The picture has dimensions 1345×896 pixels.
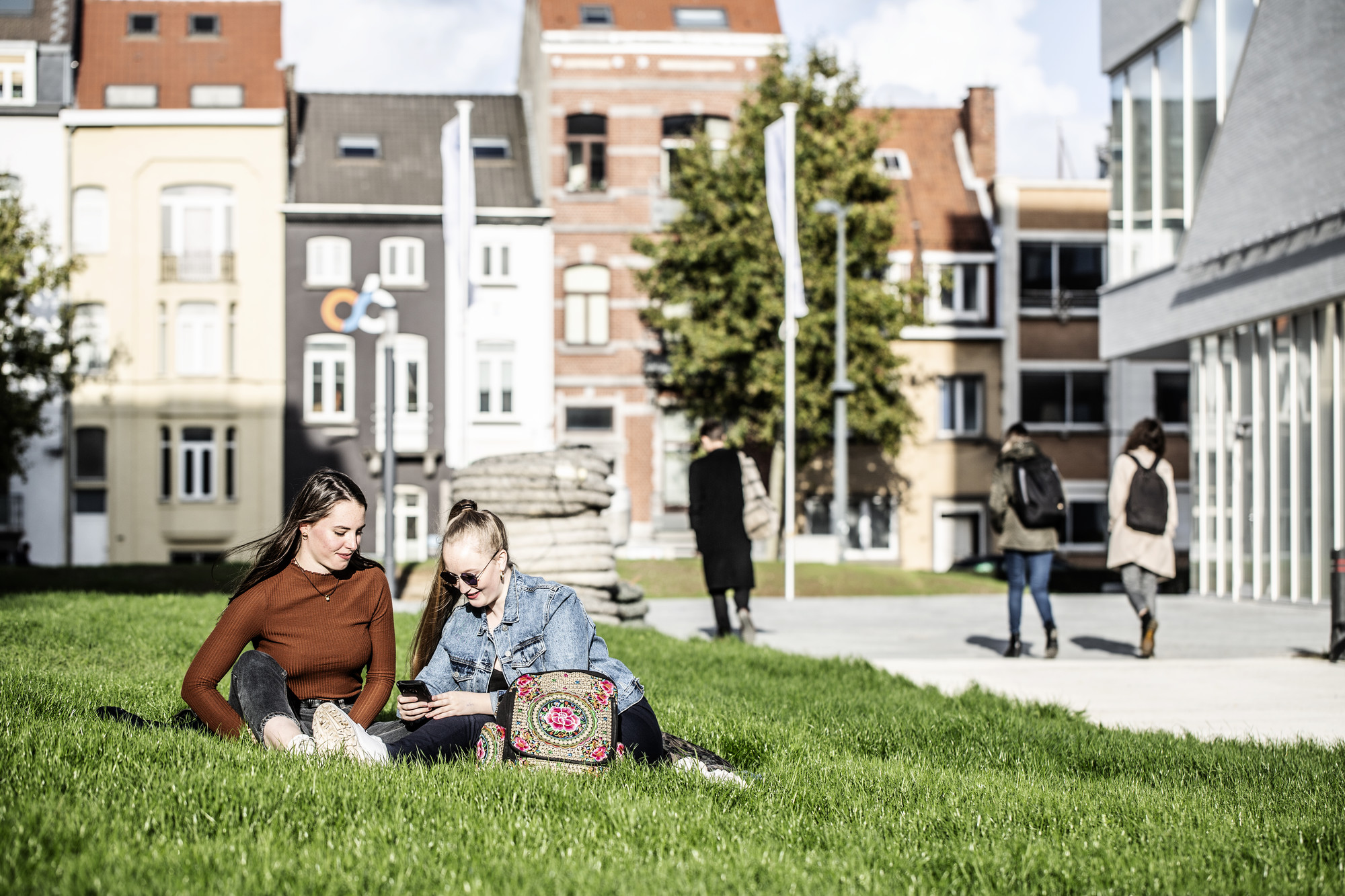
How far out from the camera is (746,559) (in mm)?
11953

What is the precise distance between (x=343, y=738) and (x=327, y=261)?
3395cm

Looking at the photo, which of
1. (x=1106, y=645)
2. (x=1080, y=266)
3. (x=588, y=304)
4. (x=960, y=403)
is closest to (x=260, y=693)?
(x=1106, y=645)

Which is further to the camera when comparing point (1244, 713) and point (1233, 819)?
point (1244, 713)

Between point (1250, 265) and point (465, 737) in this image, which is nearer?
point (465, 737)

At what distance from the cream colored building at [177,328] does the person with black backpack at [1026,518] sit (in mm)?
27855

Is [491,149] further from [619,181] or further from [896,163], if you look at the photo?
[896,163]

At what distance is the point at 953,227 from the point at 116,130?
23192 millimetres

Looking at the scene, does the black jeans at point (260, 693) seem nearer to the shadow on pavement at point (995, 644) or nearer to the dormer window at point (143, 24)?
the shadow on pavement at point (995, 644)

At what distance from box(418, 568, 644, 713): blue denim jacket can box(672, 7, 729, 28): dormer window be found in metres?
35.5

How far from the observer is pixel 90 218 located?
121 ft

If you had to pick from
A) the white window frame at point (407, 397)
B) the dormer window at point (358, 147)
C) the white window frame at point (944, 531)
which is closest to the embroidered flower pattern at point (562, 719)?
the white window frame at point (407, 397)

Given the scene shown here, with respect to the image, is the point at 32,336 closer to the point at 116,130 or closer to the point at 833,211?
the point at 116,130

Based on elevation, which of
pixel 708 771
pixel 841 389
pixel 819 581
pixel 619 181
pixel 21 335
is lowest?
pixel 819 581

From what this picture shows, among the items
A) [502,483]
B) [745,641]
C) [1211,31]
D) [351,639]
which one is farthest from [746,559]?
[1211,31]
